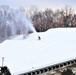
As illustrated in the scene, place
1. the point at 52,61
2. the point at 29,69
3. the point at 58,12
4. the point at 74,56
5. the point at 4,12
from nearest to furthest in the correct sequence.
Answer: the point at 29,69 < the point at 52,61 < the point at 74,56 < the point at 4,12 < the point at 58,12

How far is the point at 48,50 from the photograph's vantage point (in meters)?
20.7

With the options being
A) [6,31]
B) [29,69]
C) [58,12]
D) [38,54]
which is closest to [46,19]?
[58,12]

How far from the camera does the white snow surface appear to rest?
672 inches

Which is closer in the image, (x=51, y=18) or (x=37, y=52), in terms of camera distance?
(x=37, y=52)

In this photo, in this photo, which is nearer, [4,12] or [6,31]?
[6,31]

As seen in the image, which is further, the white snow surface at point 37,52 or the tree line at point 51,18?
the tree line at point 51,18

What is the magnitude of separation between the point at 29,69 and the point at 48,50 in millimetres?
4830

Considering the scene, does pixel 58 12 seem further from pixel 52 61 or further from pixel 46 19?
pixel 52 61

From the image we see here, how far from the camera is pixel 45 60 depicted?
18.3 m

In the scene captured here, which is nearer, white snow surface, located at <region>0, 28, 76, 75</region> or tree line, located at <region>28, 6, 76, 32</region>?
white snow surface, located at <region>0, 28, 76, 75</region>

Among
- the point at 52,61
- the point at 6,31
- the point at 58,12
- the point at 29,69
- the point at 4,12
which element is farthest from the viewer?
the point at 58,12

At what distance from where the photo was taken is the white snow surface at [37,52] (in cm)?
1706

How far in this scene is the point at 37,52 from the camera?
20.0 metres

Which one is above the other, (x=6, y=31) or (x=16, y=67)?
(x=16, y=67)
